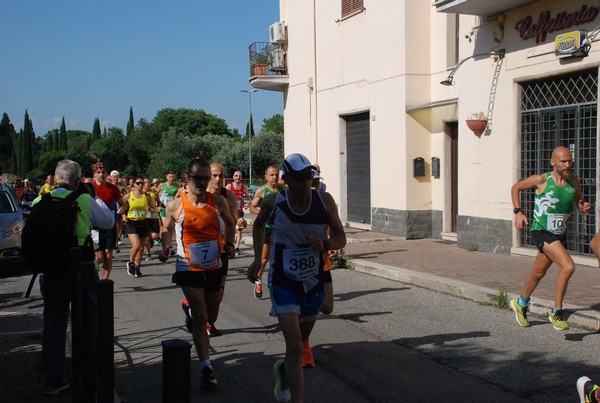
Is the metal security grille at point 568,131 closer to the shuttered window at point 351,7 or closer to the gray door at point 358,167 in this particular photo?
the gray door at point 358,167

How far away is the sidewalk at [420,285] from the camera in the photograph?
19.7 feet

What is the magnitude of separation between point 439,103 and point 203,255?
1124 cm

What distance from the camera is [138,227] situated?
12211 mm

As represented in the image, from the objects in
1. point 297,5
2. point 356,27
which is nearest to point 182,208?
point 356,27

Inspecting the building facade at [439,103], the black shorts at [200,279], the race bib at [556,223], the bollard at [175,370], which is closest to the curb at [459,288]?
the race bib at [556,223]

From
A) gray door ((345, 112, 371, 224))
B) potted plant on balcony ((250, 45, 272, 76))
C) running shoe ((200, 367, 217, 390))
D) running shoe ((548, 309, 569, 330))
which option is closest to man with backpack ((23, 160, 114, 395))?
running shoe ((200, 367, 217, 390))

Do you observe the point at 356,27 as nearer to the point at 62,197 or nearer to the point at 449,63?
the point at 449,63

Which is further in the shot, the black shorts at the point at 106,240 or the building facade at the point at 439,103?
the building facade at the point at 439,103

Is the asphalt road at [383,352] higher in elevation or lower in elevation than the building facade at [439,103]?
lower

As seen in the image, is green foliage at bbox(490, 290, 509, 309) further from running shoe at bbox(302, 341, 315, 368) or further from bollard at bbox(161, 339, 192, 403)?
bollard at bbox(161, 339, 192, 403)

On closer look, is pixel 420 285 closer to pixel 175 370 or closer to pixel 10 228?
pixel 10 228

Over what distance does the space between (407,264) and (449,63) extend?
611 cm

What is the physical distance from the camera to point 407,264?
12.4 meters

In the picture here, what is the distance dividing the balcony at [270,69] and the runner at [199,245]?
17.6m
